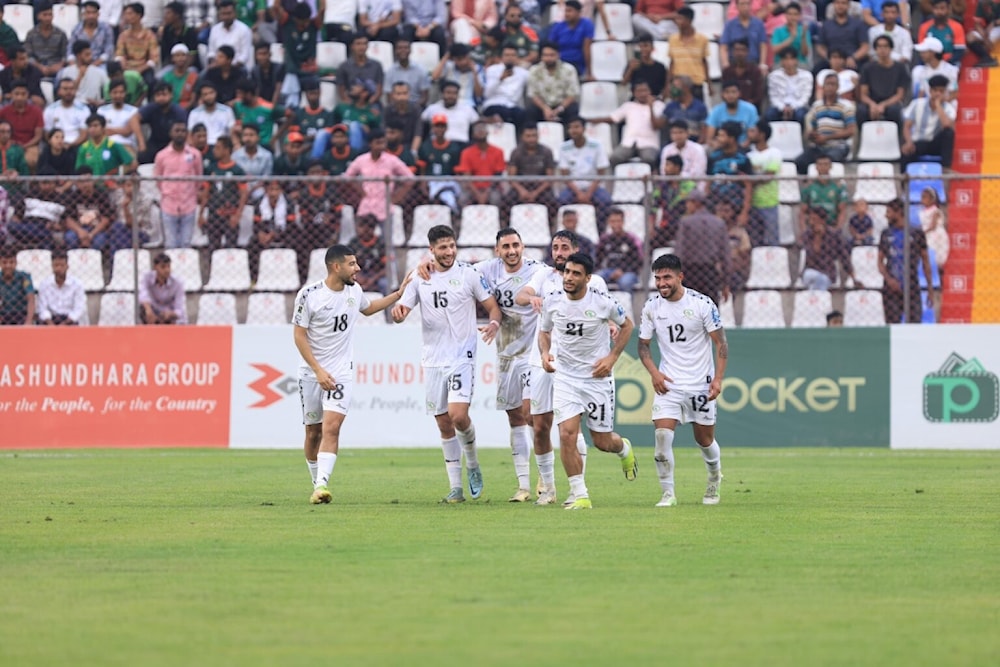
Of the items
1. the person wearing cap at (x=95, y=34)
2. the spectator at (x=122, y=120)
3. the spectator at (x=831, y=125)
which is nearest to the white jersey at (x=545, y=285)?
the spectator at (x=831, y=125)

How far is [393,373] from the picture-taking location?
22.3m

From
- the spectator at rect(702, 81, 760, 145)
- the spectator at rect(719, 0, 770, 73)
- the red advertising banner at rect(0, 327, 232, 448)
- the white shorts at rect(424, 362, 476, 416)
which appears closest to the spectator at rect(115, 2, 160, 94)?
the red advertising banner at rect(0, 327, 232, 448)

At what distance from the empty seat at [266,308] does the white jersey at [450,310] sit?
8.42 m

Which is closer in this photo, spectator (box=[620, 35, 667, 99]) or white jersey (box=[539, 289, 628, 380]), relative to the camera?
white jersey (box=[539, 289, 628, 380])

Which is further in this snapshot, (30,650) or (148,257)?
(148,257)

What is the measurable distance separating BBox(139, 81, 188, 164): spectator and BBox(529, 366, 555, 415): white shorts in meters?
13.3

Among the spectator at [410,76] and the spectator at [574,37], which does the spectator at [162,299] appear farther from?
the spectator at [574,37]

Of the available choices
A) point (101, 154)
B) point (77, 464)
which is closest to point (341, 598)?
point (77, 464)

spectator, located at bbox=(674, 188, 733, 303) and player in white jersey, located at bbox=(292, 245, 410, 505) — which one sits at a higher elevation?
spectator, located at bbox=(674, 188, 733, 303)

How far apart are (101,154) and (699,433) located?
14.3 metres

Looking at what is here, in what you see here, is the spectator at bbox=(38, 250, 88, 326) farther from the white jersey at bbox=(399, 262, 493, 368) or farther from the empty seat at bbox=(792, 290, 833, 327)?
the empty seat at bbox=(792, 290, 833, 327)

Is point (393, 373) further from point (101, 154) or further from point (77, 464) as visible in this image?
point (101, 154)

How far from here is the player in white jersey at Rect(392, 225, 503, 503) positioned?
47.9ft

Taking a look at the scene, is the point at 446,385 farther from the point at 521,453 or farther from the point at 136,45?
the point at 136,45
